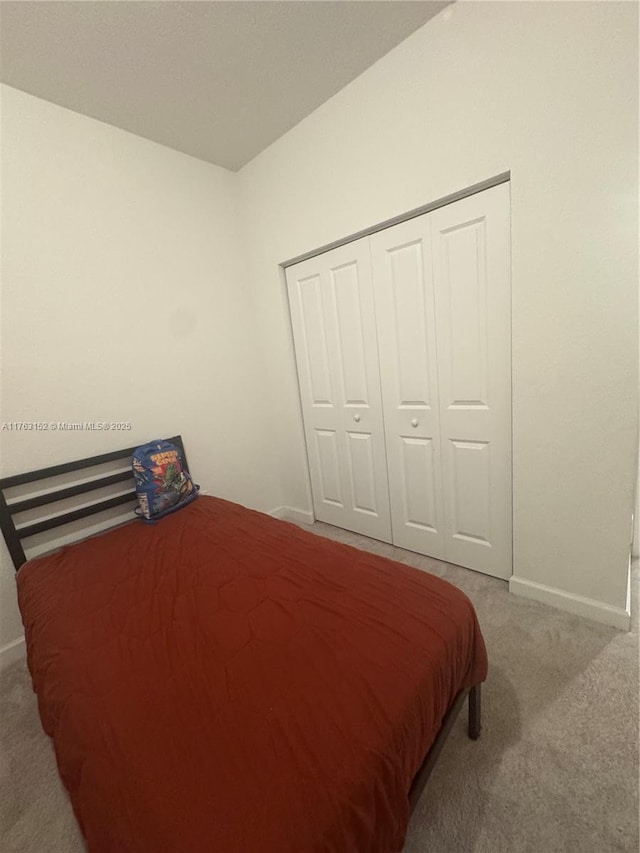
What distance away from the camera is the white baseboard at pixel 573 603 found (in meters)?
1.51

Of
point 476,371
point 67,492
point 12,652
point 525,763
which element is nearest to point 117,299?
point 67,492

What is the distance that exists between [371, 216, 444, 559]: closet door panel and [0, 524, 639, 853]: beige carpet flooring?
0.74 m

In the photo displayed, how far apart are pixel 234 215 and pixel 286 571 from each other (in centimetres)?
250

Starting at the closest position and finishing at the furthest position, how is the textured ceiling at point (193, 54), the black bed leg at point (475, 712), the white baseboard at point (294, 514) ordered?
the black bed leg at point (475, 712)
the textured ceiling at point (193, 54)
the white baseboard at point (294, 514)

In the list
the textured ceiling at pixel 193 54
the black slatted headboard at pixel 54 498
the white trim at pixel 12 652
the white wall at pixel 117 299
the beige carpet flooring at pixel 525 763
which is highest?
the textured ceiling at pixel 193 54

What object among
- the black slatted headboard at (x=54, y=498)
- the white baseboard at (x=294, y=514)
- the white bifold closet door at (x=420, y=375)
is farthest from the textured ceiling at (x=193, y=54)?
the white baseboard at (x=294, y=514)

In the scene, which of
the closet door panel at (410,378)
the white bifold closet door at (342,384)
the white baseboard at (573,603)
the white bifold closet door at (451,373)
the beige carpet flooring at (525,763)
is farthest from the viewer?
the white bifold closet door at (342,384)

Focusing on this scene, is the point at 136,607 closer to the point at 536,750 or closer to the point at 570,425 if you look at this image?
the point at 536,750

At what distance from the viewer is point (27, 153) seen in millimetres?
1672

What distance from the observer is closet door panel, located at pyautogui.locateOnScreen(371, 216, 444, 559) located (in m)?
1.83

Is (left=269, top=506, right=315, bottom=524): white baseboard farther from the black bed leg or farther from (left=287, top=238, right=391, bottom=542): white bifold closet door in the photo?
the black bed leg

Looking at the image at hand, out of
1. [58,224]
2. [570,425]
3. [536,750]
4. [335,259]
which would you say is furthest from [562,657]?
[58,224]

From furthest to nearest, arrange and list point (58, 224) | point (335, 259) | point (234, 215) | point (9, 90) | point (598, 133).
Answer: point (234, 215)
point (335, 259)
point (58, 224)
point (9, 90)
point (598, 133)

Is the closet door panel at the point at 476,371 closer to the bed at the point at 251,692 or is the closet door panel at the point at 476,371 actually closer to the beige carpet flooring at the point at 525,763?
the beige carpet flooring at the point at 525,763
